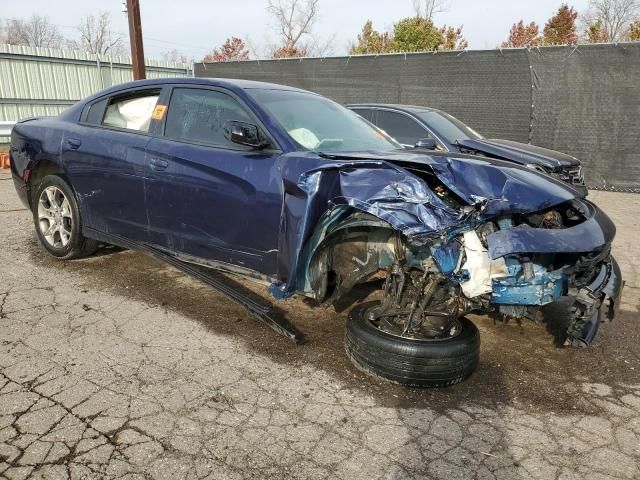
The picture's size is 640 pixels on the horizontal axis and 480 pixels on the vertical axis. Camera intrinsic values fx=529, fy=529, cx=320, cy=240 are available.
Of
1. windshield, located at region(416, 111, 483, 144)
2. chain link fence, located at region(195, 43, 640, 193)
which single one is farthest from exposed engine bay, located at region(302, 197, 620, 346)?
chain link fence, located at region(195, 43, 640, 193)

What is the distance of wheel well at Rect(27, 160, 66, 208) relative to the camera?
4906 mm

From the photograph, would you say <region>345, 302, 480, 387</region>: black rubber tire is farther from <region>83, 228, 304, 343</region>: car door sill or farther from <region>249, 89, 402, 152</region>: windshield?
<region>249, 89, 402, 152</region>: windshield

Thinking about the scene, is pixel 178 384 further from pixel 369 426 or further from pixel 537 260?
pixel 537 260

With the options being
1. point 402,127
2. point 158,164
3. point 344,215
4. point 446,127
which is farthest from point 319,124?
point 446,127

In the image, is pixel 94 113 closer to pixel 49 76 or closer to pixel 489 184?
pixel 489 184

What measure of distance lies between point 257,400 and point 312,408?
30 centimetres

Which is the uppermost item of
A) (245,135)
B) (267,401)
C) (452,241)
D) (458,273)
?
(245,135)

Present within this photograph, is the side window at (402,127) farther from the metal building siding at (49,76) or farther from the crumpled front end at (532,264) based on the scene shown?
the metal building siding at (49,76)

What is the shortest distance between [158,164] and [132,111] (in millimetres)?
787

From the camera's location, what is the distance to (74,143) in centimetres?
459

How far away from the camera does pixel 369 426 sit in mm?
2662

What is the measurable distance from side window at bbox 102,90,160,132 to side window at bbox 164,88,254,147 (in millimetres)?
262

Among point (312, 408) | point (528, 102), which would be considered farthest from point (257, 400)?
point (528, 102)

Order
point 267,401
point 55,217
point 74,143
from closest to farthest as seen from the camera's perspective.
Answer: point 267,401 < point 74,143 < point 55,217
